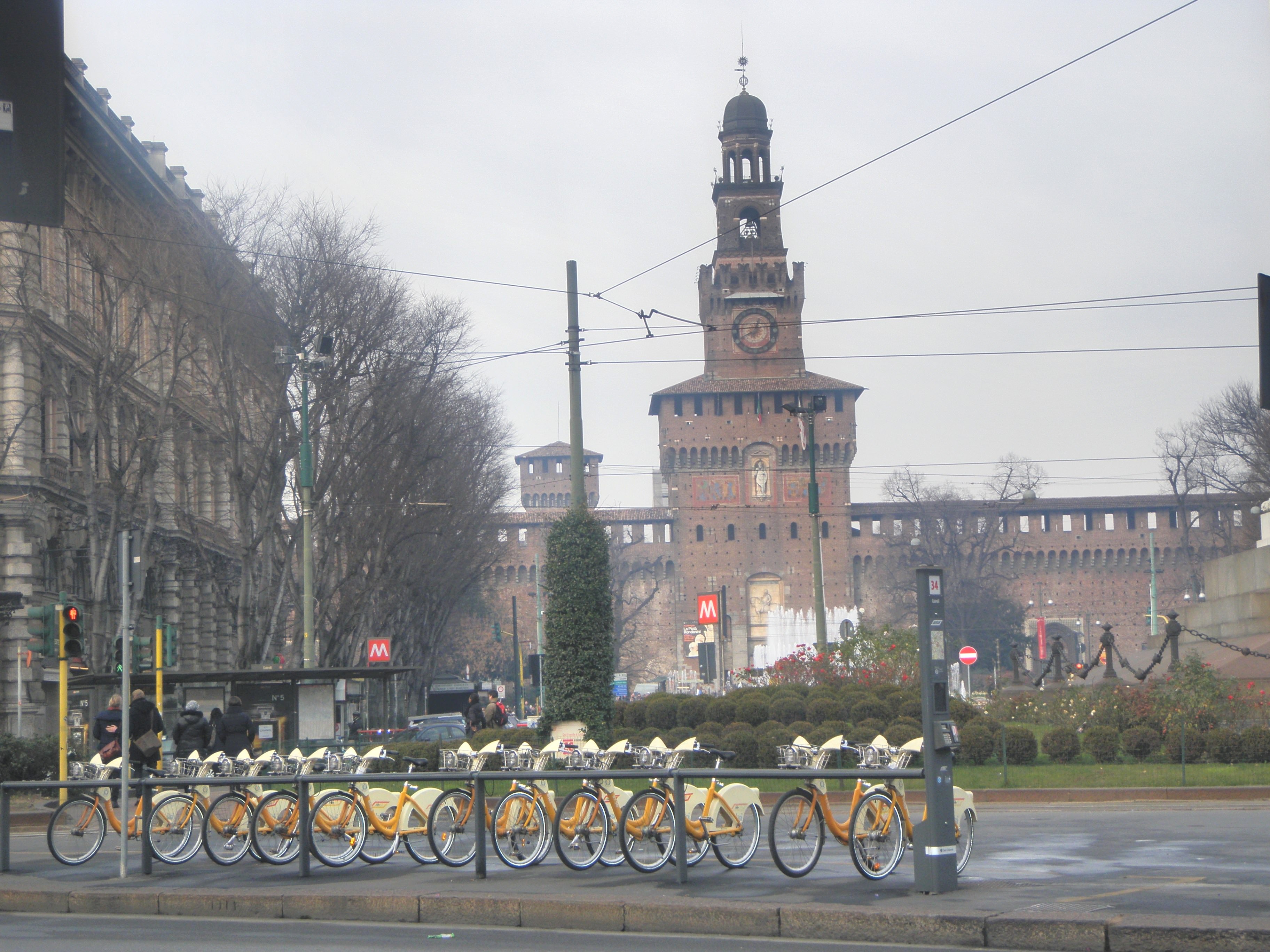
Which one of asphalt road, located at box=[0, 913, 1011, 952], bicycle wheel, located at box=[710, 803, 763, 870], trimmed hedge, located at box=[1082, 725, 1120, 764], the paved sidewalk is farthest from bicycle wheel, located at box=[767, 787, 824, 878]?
trimmed hedge, located at box=[1082, 725, 1120, 764]

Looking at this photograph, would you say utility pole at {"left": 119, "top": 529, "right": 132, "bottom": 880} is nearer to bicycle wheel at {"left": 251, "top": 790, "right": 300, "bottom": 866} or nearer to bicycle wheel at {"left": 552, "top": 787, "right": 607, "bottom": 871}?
bicycle wheel at {"left": 251, "top": 790, "right": 300, "bottom": 866}

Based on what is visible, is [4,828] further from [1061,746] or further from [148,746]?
[1061,746]

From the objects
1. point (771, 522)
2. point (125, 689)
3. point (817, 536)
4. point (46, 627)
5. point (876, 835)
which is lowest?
point (876, 835)

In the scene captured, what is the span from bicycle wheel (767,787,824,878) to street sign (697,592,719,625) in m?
19.0

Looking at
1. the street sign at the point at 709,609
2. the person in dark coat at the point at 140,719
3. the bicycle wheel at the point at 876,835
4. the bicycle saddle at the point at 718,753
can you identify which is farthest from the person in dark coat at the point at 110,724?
the street sign at the point at 709,609

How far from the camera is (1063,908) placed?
8.87 m

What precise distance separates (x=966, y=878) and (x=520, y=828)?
3.56 meters

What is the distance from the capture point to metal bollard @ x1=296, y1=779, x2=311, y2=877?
39.4 feet

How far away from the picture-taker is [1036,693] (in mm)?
31469

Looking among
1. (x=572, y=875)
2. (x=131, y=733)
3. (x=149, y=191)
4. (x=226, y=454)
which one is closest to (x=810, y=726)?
(x=131, y=733)

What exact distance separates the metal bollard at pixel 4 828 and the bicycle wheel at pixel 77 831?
37 cm

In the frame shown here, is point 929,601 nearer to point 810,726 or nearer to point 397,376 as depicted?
point 810,726

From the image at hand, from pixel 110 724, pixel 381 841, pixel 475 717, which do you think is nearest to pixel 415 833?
pixel 381 841

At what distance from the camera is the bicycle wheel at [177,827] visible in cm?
1338
